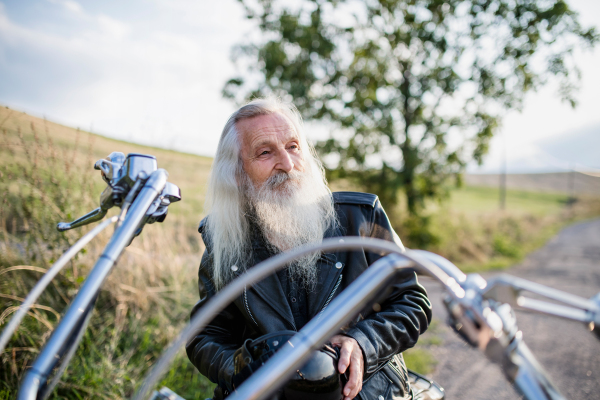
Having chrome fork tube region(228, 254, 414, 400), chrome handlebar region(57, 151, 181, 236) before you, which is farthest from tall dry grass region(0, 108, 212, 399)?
chrome fork tube region(228, 254, 414, 400)

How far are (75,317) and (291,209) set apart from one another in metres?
1.49

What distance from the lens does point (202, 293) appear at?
1929 mm

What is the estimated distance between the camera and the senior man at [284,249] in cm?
158

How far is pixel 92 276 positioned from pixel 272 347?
0.57 metres

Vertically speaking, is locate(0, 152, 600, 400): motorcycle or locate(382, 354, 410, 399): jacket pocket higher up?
locate(0, 152, 600, 400): motorcycle

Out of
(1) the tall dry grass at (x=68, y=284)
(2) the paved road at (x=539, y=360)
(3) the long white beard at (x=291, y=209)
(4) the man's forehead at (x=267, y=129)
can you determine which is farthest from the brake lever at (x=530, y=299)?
(1) the tall dry grass at (x=68, y=284)

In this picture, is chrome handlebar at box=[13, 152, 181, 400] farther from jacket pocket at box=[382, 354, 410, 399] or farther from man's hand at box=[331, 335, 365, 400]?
jacket pocket at box=[382, 354, 410, 399]

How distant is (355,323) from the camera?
4.91 feet

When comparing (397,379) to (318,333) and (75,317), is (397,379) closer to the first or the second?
(318,333)

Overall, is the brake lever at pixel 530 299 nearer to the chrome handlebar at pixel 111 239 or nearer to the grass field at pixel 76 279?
the chrome handlebar at pixel 111 239

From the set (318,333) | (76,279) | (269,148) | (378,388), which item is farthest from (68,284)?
(318,333)

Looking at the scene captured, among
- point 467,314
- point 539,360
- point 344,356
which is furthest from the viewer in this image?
point 539,360

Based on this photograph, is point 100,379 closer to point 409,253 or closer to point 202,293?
point 202,293

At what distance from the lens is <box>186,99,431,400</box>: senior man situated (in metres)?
1.58
